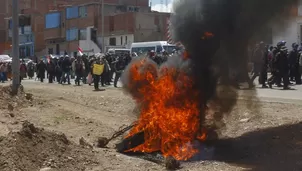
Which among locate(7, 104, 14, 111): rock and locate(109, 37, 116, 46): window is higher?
locate(109, 37, 116, 46): window

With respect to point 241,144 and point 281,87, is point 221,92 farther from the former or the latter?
point 281,87

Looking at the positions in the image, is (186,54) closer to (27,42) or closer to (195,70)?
(195,70)

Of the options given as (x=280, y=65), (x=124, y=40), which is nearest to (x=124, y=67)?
(x=280, y=65)

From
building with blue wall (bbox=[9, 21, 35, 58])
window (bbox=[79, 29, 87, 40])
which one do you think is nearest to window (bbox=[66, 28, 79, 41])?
window (bbox=[79, 29, 87, 40])

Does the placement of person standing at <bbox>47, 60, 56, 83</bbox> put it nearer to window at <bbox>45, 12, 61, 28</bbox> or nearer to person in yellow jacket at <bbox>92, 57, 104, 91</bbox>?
person in yellow jacket at <bbox>92, 57, 104, 91</bbox>

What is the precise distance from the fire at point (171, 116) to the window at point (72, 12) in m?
51.7

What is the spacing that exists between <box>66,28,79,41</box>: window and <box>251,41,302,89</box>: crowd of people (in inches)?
1665

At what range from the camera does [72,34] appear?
5978cm

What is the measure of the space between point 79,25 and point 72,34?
67.9 inches

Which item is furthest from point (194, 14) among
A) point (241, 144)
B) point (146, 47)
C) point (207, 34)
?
point (146, 47)

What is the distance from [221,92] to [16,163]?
13.5 feet

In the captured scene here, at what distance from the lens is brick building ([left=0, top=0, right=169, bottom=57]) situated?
51.2m

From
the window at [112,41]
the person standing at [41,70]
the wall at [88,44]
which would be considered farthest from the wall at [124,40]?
the person standing at [41,70]

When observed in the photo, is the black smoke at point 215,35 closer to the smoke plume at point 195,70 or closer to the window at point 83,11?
the smoke plume at point 195,70
